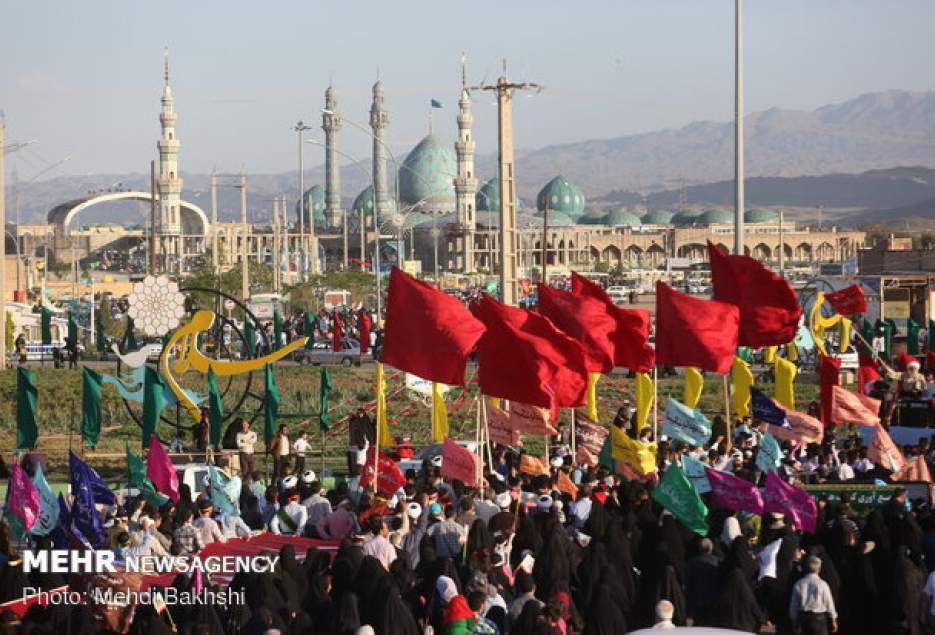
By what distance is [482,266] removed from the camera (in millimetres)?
104312

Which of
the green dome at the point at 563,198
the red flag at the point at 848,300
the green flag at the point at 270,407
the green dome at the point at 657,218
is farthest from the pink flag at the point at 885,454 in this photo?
the green dome at the point at 657,218

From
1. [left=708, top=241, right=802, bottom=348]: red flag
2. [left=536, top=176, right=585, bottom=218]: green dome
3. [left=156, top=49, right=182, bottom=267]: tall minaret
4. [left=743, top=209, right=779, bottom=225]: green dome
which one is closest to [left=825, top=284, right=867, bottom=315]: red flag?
[left=708, top=241, right=802, bottom=348]: red flag

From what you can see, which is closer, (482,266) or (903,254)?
(903,254)

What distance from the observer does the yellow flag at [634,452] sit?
14148 mm

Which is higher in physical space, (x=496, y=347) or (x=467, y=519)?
(x=496, y=347)

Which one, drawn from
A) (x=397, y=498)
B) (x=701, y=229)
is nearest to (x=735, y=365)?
(x=397, y=498)

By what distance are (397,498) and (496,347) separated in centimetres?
150

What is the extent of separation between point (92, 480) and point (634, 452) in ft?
13.6

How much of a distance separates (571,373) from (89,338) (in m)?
30.1

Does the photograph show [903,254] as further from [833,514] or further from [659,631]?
[659,631]

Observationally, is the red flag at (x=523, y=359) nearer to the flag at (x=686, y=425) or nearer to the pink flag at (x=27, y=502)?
the flag at (x=686, y=425)

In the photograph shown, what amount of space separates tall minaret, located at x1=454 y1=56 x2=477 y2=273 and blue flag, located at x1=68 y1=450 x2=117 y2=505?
78304 mm

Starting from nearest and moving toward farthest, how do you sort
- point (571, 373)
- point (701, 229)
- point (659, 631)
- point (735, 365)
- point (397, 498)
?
1. point (659, 631)
2. point (397, 498)
3. point (571, 373)
4. point (735, 365)
5. point (701, 229)

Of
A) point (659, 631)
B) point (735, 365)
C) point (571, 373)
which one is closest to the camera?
point (659, 631)
